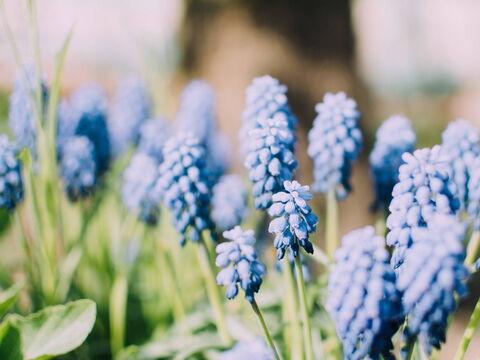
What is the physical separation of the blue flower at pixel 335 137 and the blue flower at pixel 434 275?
2.56ft

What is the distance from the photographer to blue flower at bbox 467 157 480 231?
1648 millimetres

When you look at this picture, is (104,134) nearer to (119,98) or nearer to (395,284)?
(119,98)

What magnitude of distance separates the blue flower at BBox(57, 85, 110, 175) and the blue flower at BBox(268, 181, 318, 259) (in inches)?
60.0

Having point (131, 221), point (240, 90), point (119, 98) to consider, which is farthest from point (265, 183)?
point (240, 90)

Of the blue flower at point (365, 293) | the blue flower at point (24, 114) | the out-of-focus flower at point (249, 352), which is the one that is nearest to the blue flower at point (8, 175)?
the blue flower at point (24, 114)

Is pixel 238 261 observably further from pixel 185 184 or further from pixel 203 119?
pixel 203 119

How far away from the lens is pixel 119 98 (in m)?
3.26

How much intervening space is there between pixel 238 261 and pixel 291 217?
153 millimetres

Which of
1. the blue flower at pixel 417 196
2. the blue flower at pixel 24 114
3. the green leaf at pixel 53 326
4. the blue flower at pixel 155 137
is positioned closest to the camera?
the blue flower at pixel 417 196

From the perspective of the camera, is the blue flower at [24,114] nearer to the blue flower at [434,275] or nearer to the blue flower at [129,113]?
the blue flower at [129,113]

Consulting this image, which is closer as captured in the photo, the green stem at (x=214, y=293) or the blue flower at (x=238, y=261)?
the blue flower at (x=238, y=261)

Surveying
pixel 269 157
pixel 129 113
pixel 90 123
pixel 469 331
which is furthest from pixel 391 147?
pixel 129 113

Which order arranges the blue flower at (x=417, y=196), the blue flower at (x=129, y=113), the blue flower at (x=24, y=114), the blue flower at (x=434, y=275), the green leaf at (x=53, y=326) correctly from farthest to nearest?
the blue flower at (x=129, y=113)
the blue flower at (x=24, y=114)
the green leaf at (x=53, y=326)
the blue flower at (x=417, y=196)
the blue flower at (x=434, y=275)

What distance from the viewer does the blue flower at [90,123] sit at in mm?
2742
